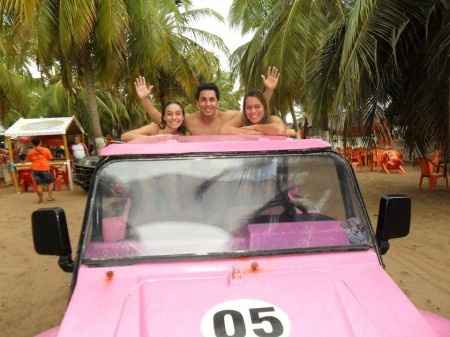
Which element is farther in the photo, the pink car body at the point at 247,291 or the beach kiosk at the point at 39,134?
the beach kiosk at the point at 39,134

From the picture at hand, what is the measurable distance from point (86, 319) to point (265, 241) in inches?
35.7

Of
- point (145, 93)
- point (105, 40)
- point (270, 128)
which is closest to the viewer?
point (270, 128)

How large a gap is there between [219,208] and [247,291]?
1.69ft

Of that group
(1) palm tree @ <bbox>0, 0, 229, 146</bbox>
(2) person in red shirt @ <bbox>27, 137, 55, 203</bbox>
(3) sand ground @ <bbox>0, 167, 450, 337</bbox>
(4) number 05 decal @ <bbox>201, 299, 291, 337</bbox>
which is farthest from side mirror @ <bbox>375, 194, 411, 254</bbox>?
(2) person in red shirt @ <bbox>27, 137, 55, 203</bbox>

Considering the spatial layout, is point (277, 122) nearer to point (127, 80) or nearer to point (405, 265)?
point (405, 265)

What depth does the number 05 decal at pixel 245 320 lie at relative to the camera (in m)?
1.83

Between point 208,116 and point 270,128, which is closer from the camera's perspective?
point 270,128

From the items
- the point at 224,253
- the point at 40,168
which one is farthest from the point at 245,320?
the point at 40,168

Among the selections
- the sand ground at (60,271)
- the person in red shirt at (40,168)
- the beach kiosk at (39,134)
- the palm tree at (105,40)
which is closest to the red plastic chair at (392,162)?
the sand ground at (60,271)

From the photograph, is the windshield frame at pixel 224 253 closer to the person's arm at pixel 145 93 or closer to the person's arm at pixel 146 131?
the person's arm at pixel 146 131

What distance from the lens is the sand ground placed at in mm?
4547

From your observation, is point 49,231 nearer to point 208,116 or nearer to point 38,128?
point 208,116

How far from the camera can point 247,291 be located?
2.04 metres

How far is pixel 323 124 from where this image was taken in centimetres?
959
